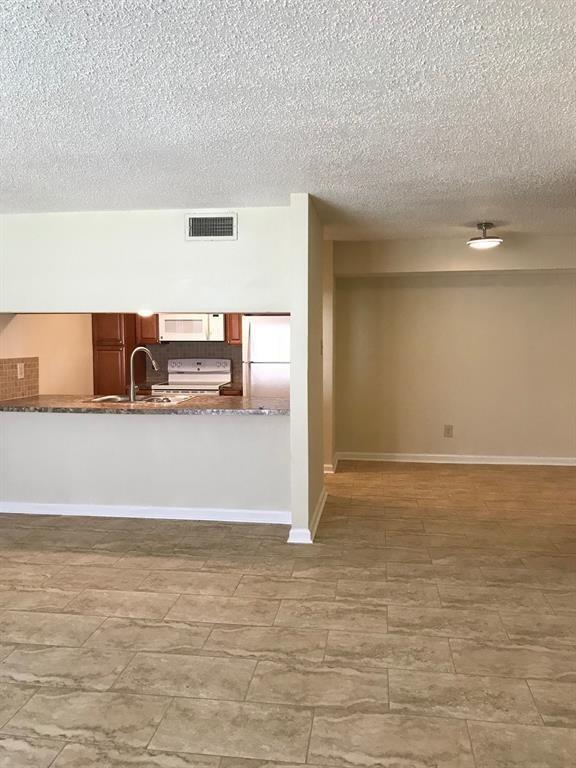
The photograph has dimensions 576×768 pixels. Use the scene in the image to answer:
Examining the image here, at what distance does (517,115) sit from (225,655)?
2565mm

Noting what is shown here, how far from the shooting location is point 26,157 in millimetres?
3105

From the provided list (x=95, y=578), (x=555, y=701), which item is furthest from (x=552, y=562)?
(x=95, y=578)

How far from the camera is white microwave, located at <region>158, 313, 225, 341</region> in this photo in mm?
6602

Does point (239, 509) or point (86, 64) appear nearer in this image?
point (86, 64)

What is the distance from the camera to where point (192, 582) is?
332cm

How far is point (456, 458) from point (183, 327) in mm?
3305

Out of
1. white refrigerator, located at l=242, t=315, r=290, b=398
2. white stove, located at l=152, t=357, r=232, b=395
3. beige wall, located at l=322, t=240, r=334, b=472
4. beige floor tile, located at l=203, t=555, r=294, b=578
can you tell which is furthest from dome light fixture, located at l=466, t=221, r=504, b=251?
white stove, located at l=152, t=357, r=232, b=395

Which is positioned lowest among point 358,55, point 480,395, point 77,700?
point 77,700

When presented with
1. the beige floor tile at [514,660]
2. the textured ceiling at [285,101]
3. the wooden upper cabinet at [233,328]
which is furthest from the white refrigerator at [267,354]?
the beige floor tile at [514,660]

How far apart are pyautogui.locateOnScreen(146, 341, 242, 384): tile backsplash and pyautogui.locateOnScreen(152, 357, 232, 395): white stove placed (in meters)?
0.09

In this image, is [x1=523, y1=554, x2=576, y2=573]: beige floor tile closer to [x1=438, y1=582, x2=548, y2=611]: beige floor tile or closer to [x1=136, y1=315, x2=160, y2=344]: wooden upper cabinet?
[x1=438, y1=582, x2=548, y2=611]: beige floor tile

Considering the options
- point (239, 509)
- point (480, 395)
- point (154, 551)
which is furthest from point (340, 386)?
point (154, 551)

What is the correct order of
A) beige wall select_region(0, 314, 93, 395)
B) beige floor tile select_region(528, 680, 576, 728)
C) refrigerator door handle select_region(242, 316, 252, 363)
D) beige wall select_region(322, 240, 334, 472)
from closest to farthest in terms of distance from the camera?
beige floor tile select_region(528, 680, 576, 728) < beige wall select_region(0, 314, 93, 395) < beige wall select_region(322, 240, 334, 472) < refrigerator door handle select_region(242, 316, 252, 363)

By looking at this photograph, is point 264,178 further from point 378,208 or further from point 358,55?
point 358,55
